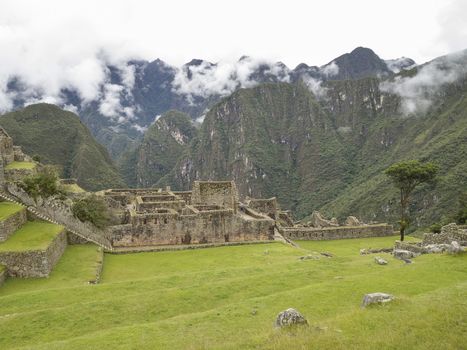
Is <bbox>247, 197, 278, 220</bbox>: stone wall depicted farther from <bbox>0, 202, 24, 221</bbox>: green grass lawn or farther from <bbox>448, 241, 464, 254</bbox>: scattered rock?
<bbox>448, 241, 464, 254</bbox>: scattered rock

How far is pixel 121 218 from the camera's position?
2805 cm

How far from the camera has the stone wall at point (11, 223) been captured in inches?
772

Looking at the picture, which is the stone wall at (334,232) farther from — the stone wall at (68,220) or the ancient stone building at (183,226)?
the stone wall at (68,220)

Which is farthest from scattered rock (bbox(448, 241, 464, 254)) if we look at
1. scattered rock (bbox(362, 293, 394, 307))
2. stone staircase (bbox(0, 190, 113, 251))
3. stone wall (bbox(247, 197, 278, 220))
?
stone wall (bbox(247, 197, 278, 220))

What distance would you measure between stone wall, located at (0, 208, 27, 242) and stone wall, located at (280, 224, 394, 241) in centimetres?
1671

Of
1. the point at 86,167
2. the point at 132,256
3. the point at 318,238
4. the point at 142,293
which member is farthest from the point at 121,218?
the point at 86,167

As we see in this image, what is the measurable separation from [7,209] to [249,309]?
1660cm

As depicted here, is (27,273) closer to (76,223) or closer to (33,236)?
(33,236)

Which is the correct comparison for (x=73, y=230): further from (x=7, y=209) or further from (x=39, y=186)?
(x=39, y=186)

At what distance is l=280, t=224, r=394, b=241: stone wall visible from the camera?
101ft

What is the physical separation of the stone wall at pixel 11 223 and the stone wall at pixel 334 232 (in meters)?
16.7

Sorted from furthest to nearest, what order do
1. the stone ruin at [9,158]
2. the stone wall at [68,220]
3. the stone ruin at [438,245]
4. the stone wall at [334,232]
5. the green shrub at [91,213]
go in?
the stone ruin at [9,158] → the stone wall at [334,232] → the green shrub at [91,213] → the stone wall at [68,220] → the stone ruin at [438,245]

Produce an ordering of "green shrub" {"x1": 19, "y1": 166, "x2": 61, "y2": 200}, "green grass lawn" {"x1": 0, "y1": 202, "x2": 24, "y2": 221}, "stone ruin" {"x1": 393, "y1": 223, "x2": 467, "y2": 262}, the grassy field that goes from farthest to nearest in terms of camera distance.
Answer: "green shrub" {"x1": 19, "y1": 166, "x2": 61, "y2": 200} < "green grass lawn" {"x1": 0, "y1": 202, "x2": 24, "y2": 221} < "stone ruin" {"x1": 393, "y1": 223, "x2": 467, "y2": 262} < the grassy field

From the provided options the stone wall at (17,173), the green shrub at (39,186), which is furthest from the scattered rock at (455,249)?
the stone wall at (17,173)
